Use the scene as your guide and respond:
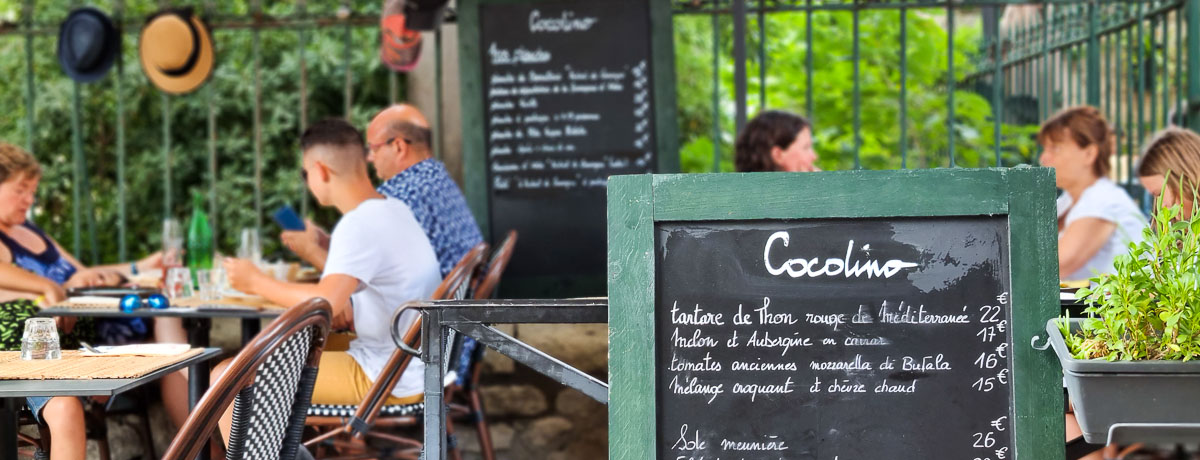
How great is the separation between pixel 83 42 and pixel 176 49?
1.25 ft

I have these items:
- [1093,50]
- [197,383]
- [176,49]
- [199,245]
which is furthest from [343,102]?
[197,383]

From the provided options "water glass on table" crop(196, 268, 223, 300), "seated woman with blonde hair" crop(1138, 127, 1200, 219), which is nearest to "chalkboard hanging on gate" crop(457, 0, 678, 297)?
"water glass on table" crop(196, 268, 223, 300)

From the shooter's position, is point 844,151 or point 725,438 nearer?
point 725,438

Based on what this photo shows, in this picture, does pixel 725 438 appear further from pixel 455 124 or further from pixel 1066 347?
pixel 455 124

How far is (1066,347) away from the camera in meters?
1.47

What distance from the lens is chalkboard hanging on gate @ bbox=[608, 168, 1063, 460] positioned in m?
1.65

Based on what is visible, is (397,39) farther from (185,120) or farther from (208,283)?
(185,120)

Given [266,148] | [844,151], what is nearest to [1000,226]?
[844,151]

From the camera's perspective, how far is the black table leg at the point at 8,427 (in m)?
1.96

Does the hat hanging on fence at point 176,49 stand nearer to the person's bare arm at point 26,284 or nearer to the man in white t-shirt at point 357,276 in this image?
the person's bare arm at point 26,284

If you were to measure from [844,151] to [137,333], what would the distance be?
3884 millimetres

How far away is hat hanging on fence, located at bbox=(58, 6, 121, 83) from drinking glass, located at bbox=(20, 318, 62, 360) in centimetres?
283

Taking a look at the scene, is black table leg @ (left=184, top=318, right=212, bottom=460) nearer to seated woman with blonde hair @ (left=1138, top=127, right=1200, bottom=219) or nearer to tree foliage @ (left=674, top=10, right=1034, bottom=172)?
seated woman with blonde hair @ (left=1138, top=127, right=1200, bottom=219)

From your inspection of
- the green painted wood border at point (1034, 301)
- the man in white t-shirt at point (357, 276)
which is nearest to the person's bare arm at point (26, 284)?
the man in white t-shirt at point (357, 276)
